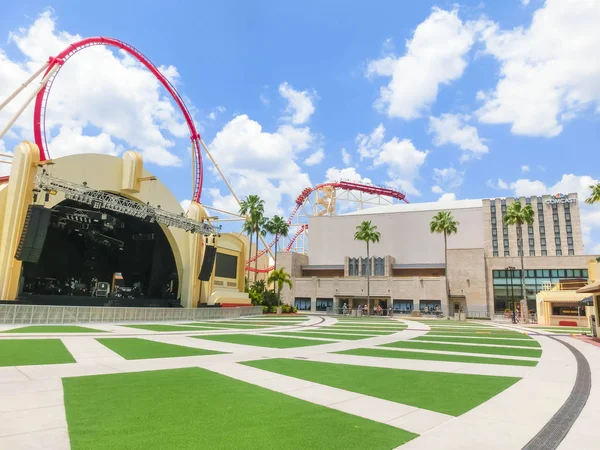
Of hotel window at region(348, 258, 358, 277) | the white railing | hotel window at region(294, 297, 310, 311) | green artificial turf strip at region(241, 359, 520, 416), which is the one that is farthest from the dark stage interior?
hotel window at region(348, 258, 358, 277)

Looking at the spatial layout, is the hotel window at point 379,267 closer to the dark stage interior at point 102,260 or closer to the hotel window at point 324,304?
the hotel window at point 324,304

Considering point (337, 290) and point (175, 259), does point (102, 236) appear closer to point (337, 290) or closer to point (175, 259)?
point (175, 259)

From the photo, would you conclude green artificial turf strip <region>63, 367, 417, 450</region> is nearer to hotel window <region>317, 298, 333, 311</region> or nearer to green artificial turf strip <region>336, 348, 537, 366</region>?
green artificial turf strip <region>336, 348, 537, 366</region>

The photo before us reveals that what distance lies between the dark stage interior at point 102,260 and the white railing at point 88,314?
4288 mm

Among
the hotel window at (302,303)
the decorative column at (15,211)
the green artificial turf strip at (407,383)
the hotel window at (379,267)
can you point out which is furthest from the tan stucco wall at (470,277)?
the decorative column at (15,211)

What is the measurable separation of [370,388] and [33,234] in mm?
26602

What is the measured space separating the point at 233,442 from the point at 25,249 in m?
27.3

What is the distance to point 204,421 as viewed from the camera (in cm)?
517

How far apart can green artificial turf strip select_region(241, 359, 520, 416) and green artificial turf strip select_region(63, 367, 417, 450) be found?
1587 millimetres

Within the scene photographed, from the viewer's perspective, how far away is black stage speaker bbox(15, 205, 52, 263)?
25.3m

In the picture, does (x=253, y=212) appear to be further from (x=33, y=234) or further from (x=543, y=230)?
(x=543, y=230)

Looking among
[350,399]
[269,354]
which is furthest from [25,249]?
[350,399]

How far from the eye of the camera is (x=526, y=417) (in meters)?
5.71

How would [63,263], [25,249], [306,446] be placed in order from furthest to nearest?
[63,263]
[25,249]
[306,446]
